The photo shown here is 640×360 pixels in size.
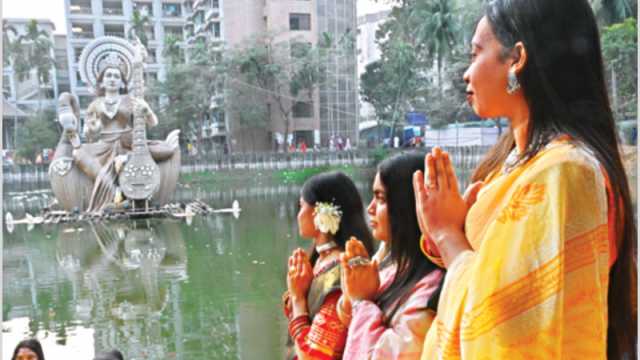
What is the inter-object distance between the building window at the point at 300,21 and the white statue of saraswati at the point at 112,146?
2.80 meters

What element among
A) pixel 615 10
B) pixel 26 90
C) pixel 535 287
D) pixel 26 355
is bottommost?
pixel 26 355

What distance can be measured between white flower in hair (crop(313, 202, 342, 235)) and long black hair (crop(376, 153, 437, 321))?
0.24m

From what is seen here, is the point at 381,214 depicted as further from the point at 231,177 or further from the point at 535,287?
the point at 231,177

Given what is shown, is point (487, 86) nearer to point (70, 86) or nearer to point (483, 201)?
point (483, 201)

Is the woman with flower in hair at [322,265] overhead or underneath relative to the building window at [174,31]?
underneath

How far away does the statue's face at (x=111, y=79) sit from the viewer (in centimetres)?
772

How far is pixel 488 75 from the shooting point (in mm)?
612

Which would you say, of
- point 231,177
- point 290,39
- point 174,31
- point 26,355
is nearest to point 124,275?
point 26,355

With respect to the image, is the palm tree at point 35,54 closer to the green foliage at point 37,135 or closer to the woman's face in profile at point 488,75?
the green foliage at point 37,135

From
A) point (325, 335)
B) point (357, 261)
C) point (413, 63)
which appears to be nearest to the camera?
point (357, 261)

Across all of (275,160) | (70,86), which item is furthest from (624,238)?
(70,86)

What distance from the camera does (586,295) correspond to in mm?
545

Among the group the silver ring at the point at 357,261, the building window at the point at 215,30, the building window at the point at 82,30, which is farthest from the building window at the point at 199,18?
the silver ring at the point at 357,261

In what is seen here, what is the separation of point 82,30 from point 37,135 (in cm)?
210
